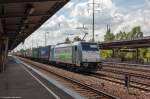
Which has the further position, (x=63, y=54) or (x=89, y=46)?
(x=63, y=54)

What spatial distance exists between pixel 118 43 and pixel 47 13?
198 feet

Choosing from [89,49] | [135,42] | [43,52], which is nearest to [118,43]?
[135,42]

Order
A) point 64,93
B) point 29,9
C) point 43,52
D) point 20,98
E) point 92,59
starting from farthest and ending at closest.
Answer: point 43,52
point 92,59
point 29,9
point 64,93
point 20,98

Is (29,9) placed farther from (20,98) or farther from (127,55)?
(127,55)

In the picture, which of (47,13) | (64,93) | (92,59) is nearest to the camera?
(64,93)

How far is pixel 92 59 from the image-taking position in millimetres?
38188

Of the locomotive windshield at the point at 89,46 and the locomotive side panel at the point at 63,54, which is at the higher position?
the locomotive windshield at the point at 89,46

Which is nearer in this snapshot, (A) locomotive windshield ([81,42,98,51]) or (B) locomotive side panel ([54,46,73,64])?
(A) locomotive windshield ([81,42,98,51])

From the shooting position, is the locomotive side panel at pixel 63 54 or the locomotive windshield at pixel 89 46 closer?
the locomotive windshield at pixel 89 46

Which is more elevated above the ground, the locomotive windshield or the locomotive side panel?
the locomotive windshield

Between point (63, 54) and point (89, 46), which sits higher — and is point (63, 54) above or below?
below

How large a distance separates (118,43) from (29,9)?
63408mm

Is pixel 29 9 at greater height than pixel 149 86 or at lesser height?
greater

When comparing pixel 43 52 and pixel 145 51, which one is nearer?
pixel 43 52
